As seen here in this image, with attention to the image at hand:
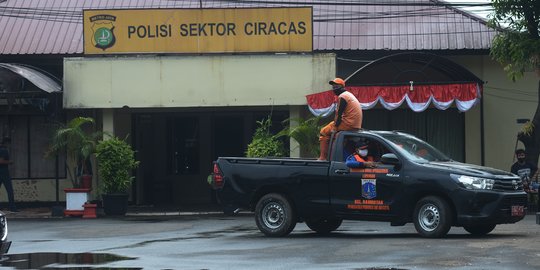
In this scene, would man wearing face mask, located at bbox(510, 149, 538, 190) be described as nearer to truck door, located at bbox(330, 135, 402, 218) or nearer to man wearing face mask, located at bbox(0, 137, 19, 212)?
truck door, located at bbox(330, 135, 402, 218)

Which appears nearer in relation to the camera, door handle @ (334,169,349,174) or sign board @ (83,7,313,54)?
door handle @ (334,169,349,174)

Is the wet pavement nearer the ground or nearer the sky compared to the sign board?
nearer the ground

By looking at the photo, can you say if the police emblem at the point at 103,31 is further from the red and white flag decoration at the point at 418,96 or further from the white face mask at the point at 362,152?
the white face mask at the point at 362,152

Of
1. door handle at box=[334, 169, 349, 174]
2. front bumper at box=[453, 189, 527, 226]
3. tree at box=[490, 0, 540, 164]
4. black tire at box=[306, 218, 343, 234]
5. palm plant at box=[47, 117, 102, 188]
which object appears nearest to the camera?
front bumper at box=[453, 189, 527, 226]

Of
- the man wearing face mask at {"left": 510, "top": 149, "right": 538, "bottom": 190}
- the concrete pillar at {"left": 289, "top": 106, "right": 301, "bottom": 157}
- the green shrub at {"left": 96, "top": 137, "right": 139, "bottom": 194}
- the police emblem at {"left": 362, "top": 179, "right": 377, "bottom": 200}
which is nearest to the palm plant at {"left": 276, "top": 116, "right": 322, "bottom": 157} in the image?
the concrete pillar at {"left": 289, "top": 106, "right": 301, "bottom": 157}

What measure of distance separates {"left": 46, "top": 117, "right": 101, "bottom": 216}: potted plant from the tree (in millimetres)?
9935

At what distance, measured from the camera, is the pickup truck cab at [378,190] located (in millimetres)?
15469

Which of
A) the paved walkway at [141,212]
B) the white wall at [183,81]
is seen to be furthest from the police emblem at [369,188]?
the white wall at [183,81]

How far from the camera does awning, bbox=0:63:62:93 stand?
24438mm

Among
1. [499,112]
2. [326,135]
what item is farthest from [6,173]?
[499,112]

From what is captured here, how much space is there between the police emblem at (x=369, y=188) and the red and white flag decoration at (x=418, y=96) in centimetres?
816

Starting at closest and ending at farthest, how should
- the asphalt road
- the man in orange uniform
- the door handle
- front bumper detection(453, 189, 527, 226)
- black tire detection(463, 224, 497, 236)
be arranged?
the asphalt road, front bumper detection(453, 189, 527, 226), black tire detection(463, 224, 497, 236), the door handle, the man in orange uniform

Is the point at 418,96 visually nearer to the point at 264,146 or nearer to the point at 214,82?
the point at 264,146

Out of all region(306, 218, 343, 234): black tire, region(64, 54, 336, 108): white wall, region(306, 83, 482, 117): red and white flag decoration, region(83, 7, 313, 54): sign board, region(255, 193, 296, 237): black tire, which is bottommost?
region(306, 218, 343, 234): black tire
